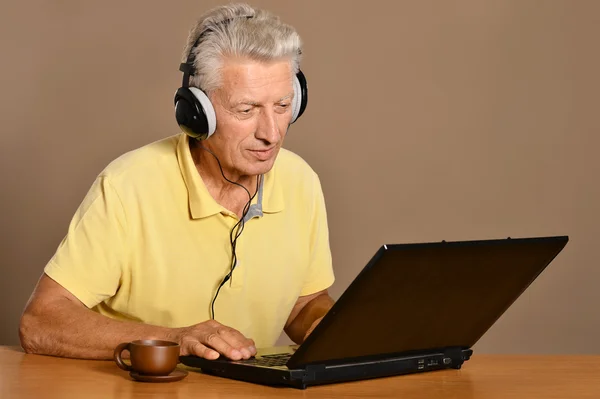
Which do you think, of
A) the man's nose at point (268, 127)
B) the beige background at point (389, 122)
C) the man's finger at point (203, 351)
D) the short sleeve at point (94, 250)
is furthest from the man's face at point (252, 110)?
the beige background at point (389, 122)

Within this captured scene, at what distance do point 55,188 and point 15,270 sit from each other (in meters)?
0.33

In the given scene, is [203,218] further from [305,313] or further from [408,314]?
[408,314]

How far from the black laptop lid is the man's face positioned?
62 centimetres

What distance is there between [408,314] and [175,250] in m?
0.74

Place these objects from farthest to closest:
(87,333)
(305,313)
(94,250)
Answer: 1. (305,313)
2. (94,250)
3. (87,333)

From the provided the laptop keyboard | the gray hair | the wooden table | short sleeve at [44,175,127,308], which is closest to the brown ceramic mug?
the wooden table

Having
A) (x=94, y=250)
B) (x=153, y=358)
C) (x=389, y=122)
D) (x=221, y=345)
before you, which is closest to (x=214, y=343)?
(x=221, y=345)

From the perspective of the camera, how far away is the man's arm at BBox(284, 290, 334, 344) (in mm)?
2344

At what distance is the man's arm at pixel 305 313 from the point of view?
92.3 inches

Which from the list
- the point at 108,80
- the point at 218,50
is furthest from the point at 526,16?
the point at 218,50

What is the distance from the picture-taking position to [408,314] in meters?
1.58

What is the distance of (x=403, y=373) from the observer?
67.7 inches

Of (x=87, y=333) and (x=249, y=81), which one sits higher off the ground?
(x=249, y=81)

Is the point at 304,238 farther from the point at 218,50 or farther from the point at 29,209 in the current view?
the point at 29,209
